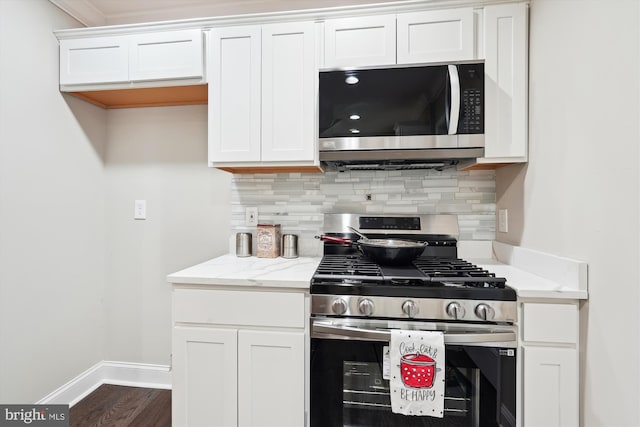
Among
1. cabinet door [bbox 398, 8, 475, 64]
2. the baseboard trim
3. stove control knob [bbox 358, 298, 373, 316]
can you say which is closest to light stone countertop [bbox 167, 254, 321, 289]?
stove control knob [bbox 358, 298, 373, 316]

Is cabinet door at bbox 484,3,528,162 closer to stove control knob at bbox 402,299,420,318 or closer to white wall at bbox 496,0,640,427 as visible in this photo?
white wall at bbox 496,0,640,427

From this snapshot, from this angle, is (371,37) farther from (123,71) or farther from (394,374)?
(394,374)

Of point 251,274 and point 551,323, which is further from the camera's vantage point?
point 251,274

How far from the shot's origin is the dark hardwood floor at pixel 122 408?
1703 mm

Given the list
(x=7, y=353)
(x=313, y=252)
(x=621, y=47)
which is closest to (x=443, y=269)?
(x=313, y=252)

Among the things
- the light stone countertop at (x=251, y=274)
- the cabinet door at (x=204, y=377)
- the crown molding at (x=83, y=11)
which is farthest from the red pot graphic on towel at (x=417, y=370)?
the crown molding at (x=83, y=11)

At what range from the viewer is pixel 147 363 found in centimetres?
208

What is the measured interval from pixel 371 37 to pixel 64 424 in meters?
2.60

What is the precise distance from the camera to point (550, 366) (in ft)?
3.70

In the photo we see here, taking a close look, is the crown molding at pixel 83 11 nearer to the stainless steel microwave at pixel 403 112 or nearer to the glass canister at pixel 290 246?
the stainless steel microwave at pixel 403 112

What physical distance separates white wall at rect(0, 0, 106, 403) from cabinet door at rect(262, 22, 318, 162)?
48.1 inches

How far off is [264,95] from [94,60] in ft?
3.36

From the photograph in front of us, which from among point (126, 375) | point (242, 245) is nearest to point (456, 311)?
point (242, 245)

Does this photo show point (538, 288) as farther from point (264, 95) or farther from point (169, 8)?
point (169, 8)
